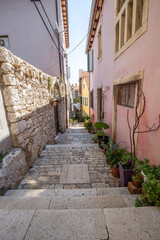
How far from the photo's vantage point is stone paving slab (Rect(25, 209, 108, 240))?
1.01 m

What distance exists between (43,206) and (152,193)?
1.45 metres

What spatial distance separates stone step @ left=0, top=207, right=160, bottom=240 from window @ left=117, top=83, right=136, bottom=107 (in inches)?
81.1

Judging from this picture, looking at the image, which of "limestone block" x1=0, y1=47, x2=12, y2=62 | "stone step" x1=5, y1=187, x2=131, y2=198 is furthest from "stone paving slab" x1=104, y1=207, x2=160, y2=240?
"limestone block" x1=0, y1=47, x2=12, y2=62

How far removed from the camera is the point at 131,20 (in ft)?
8.20

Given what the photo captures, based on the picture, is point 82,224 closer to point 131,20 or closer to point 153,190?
point 153,190

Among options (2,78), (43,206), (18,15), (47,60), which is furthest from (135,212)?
(18,15)

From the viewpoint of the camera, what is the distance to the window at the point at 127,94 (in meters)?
2.58

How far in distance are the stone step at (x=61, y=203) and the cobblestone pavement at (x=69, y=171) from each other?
1.84 ft

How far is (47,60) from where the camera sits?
691cm

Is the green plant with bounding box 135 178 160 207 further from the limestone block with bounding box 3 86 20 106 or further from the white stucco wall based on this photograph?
the white stucco wall

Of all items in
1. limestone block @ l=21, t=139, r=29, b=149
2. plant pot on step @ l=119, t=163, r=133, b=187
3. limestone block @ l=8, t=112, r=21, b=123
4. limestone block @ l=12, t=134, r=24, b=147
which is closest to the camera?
plant pot on step @ l=119, t=163, r=133, b=187

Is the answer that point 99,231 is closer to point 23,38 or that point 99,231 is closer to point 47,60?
point 47,60

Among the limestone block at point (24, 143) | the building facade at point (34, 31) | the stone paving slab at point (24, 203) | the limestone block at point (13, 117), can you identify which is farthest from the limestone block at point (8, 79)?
the building facade at point (34, 31)

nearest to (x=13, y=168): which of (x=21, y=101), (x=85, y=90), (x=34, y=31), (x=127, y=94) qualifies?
(x=21, y=101)
